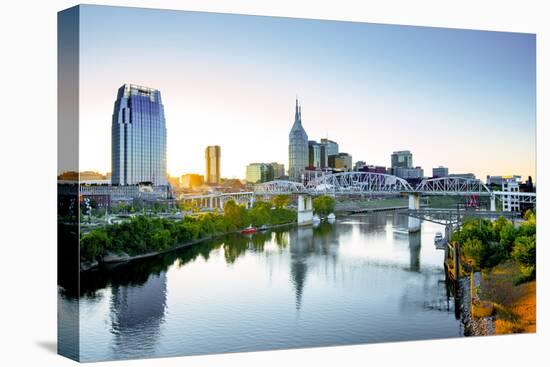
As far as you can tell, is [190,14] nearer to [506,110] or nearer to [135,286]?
[135,286]

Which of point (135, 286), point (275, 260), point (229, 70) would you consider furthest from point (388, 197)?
point (135, 286)


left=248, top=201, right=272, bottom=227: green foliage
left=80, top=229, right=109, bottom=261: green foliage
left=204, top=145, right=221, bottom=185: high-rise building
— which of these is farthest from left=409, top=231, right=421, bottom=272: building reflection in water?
left=80, top=229, right=109, bottom=261: green foliage

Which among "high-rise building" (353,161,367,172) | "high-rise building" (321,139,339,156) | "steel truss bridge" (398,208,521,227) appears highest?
"high-rise building" (321,139,339,156)

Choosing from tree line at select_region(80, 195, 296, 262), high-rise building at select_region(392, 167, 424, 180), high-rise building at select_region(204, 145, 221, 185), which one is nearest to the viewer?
tree line at select_region(80, 195, 296, 262)

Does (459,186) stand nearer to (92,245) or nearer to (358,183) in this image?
(358,183)

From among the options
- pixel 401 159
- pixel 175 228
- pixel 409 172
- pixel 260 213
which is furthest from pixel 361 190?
pixel 175 228

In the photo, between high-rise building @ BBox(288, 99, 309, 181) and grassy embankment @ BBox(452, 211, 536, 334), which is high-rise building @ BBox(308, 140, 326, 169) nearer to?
high-rise building @ BBox(288, 99, 309, 181)

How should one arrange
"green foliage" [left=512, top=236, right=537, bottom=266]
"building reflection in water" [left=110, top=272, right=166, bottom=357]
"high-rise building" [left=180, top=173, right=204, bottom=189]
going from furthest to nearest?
"green foliage" [left=512, top=236, right=537, bottom=266] < "high-rise building" [left=180, top=173, right=204, bottom=189] < "building reflection in water" [left=110, top=272, right=166, bottom=357]
